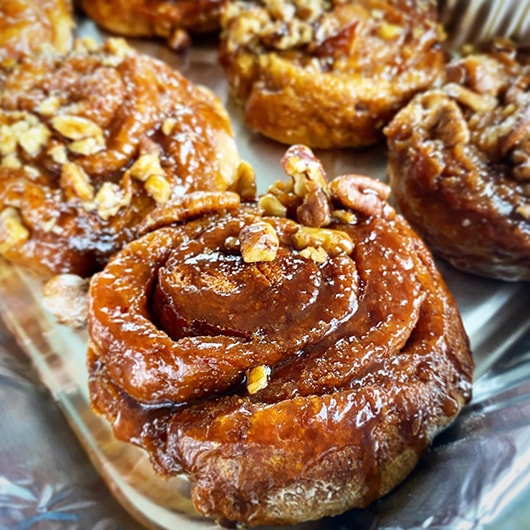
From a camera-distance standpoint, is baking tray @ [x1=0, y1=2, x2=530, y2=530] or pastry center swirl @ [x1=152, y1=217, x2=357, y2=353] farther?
pastry center swirl @ [x1=152, y1=217, x2=357, y2=353]

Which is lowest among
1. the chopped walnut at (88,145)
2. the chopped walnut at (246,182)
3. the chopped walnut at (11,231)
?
the chopped walnut at (11,231)

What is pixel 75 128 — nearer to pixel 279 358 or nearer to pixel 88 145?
pixel 88 145

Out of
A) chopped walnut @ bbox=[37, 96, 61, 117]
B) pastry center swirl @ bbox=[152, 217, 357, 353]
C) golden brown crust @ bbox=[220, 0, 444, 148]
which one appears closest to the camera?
pastry center swirl @ bbox=[152, 217, 357, 353]

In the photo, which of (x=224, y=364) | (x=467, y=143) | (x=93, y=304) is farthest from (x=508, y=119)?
(x=93, y=304)

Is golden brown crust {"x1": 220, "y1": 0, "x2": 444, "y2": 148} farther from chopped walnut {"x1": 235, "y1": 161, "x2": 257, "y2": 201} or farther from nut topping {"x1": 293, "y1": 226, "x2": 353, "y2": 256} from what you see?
nut topping {"x1": 293, "y1": 226, "x2": 353, "y2": 256}

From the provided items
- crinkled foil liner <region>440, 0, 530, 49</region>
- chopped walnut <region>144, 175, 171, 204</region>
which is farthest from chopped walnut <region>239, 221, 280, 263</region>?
crinkled foil liner <region>440, 0, 530, 49</region>

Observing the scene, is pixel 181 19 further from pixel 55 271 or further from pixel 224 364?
pixel 224 364

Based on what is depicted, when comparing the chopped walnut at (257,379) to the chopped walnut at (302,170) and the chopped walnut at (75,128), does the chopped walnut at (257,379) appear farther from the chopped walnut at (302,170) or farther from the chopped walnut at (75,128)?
the chopped walnut at (75,128)

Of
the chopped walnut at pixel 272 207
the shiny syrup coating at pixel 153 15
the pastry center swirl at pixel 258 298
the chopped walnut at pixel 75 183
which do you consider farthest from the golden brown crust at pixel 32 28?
the pastry center swirl at pixel 258 298
